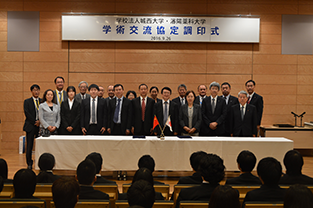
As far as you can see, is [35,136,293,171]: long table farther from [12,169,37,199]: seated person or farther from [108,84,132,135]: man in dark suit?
[12,169,37,199]: seated person

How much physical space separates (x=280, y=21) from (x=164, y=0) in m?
3.36

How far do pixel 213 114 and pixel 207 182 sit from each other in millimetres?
3478

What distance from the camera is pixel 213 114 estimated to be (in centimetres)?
554

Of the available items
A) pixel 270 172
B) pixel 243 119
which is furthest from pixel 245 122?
pixel 270 172

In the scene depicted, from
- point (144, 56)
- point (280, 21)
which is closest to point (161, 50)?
point (144, 56)

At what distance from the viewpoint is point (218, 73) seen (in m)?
7.67

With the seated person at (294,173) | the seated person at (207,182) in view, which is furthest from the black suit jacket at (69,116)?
the seated person at (294,173)

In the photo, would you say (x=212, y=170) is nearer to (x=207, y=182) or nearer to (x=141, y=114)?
(x=207, y=182)

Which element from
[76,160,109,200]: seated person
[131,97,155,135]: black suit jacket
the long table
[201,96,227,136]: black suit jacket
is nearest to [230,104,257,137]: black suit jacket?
[201,96,227,136]: black suit jacket

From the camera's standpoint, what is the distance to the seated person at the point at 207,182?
6.69 ft

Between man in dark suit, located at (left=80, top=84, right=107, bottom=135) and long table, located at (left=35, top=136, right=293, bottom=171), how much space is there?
109 cm

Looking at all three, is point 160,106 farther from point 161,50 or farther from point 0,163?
point 0,163

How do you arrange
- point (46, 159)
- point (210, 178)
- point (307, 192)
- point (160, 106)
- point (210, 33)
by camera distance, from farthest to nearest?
point (210, 33), point (160, 106), point (46, 159), point (210, 178), point (307, 192)

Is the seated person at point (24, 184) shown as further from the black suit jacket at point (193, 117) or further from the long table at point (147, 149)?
the black suit jacket at point (193, 117)
